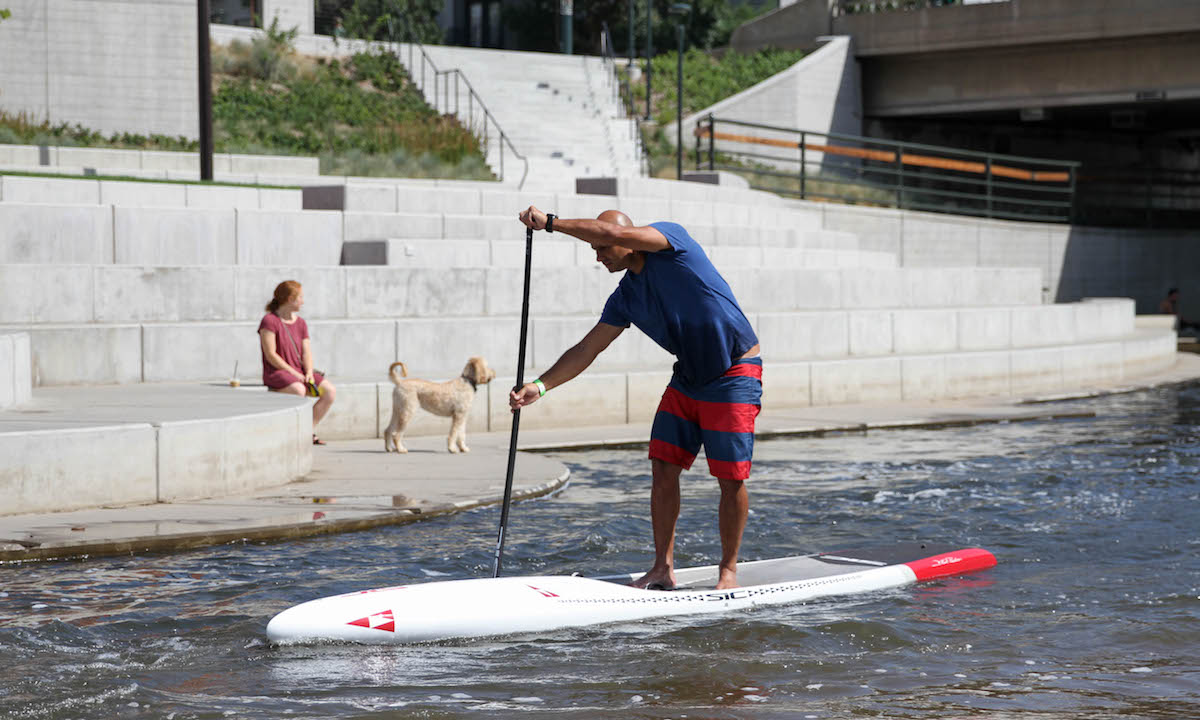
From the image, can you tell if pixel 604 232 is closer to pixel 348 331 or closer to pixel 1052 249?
pixel 348 331

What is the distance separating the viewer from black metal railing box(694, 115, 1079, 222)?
29.6m

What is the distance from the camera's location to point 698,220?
20578mm

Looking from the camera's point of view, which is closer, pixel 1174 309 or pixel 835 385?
pixel 835 385

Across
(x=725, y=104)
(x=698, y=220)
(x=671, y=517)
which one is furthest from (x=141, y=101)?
(x=671, y=517)

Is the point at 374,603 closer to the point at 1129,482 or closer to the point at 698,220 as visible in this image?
the point at 1129,482

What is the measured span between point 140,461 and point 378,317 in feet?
19.1

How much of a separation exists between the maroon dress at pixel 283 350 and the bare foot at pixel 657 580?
17.0 ft

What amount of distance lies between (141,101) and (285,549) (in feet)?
53.4

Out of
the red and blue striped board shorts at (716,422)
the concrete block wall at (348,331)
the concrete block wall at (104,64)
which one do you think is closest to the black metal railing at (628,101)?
the concrete block wall at (104,64)

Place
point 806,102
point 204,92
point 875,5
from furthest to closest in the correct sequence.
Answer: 1. point 875,5
2. point 806,102
3. point 204,92

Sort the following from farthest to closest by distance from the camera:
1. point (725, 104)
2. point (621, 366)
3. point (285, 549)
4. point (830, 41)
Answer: point (830, 41) → point (725, 104) → point (621, 366) → point (285, 549)

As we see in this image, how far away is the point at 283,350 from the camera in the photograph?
465 inches

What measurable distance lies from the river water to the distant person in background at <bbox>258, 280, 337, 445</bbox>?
2.51 m

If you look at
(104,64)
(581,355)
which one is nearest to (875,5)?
(104,64)
